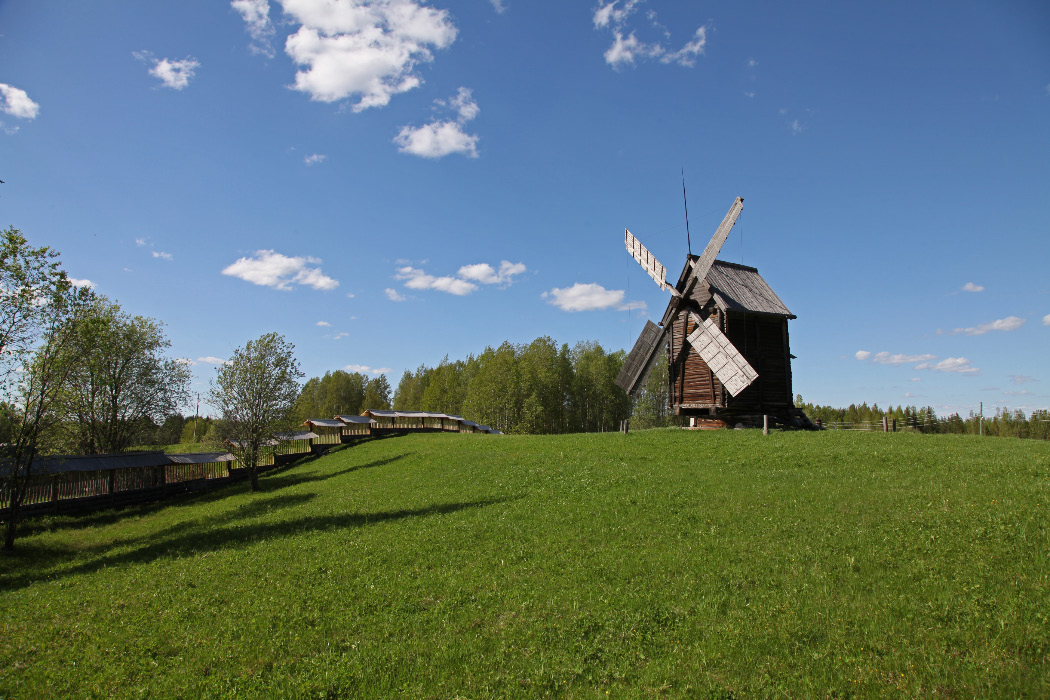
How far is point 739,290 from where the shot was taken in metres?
34.9

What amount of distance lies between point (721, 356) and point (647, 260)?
1138cm

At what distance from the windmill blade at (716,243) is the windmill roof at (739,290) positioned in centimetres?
72

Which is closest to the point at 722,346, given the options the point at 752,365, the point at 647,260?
the point at 752,365

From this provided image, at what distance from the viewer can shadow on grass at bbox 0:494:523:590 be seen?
18.0 meters

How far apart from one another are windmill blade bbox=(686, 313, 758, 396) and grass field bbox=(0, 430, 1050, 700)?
10.1 m

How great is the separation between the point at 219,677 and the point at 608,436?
25688mm

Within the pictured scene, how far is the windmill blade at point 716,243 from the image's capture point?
106 feet

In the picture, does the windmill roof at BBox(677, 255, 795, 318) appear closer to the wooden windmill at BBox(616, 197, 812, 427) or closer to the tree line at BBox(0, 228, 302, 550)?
the wooden windmill at BBox(616, 197, 812, 427)

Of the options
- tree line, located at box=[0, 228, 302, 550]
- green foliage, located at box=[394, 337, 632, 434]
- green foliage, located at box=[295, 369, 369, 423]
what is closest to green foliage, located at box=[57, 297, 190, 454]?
tree line, located at box=[0, 228, 302, 550]

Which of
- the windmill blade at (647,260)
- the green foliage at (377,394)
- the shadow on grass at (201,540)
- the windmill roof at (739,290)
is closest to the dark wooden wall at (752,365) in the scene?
the windmill roof at (739,290)

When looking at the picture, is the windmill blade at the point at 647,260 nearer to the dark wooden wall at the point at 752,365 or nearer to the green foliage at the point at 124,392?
the dark wooden wall at the point at 752,365

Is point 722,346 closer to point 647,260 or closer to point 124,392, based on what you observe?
point 647,260

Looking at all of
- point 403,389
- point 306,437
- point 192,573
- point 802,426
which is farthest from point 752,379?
point 403,389

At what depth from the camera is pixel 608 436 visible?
3219 cm
